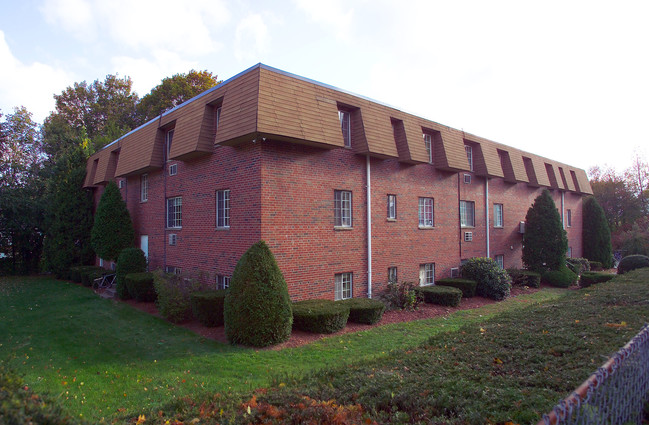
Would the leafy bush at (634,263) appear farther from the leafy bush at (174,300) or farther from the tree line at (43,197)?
the tree line at (43,197)

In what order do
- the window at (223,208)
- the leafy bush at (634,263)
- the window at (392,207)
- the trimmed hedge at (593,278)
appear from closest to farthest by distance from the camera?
the window at (223,208) < the window at (392,207) < the trimmed hedge at (593,278) < the leafy bush at (634,263)

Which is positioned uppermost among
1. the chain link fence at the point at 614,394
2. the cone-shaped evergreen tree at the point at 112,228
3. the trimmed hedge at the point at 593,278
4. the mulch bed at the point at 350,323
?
the cone-shaped evergreen tree at the point at 112,228

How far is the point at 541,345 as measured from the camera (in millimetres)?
4773

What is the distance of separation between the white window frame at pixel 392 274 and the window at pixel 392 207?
1879mm

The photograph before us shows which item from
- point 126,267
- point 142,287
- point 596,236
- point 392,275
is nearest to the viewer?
point 142,287

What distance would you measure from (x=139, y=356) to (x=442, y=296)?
9.67 metres

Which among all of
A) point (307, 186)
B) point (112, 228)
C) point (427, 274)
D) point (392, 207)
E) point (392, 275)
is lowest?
point (427, 274)

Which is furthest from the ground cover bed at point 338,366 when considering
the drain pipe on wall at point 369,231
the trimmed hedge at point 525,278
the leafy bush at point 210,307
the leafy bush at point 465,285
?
the trimmed hedge at point 525,278

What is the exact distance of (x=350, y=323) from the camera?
1097 cm

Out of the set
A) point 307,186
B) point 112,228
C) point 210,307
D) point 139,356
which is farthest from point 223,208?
point 112,228

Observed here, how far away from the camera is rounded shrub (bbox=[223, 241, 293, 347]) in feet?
28.6

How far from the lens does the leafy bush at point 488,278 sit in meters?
15.5

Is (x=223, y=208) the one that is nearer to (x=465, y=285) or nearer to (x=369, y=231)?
(x=369, y=231)

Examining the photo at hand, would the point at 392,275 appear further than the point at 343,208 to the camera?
Yes
